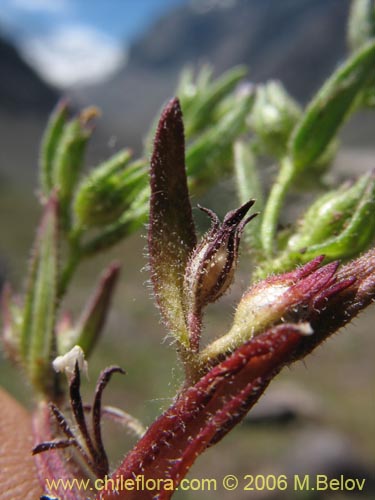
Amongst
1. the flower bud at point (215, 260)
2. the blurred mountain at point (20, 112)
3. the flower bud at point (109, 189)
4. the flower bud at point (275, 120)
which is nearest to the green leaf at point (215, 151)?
the flower bud at point (275, 120)

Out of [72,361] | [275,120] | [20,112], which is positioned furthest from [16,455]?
[20,112]

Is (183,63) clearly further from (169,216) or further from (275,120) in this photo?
(169,216)

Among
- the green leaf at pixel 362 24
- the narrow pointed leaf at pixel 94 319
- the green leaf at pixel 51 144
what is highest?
the green leaf at pixel 51 144

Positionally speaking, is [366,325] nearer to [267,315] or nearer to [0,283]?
[0,283]

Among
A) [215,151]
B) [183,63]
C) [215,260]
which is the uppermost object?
[183,63]

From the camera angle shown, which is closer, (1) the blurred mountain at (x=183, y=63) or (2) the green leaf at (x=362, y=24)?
(2) the green leaf at (x=362, y=24)

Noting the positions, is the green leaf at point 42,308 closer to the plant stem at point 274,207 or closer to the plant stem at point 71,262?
the plant stem at point 71,262
